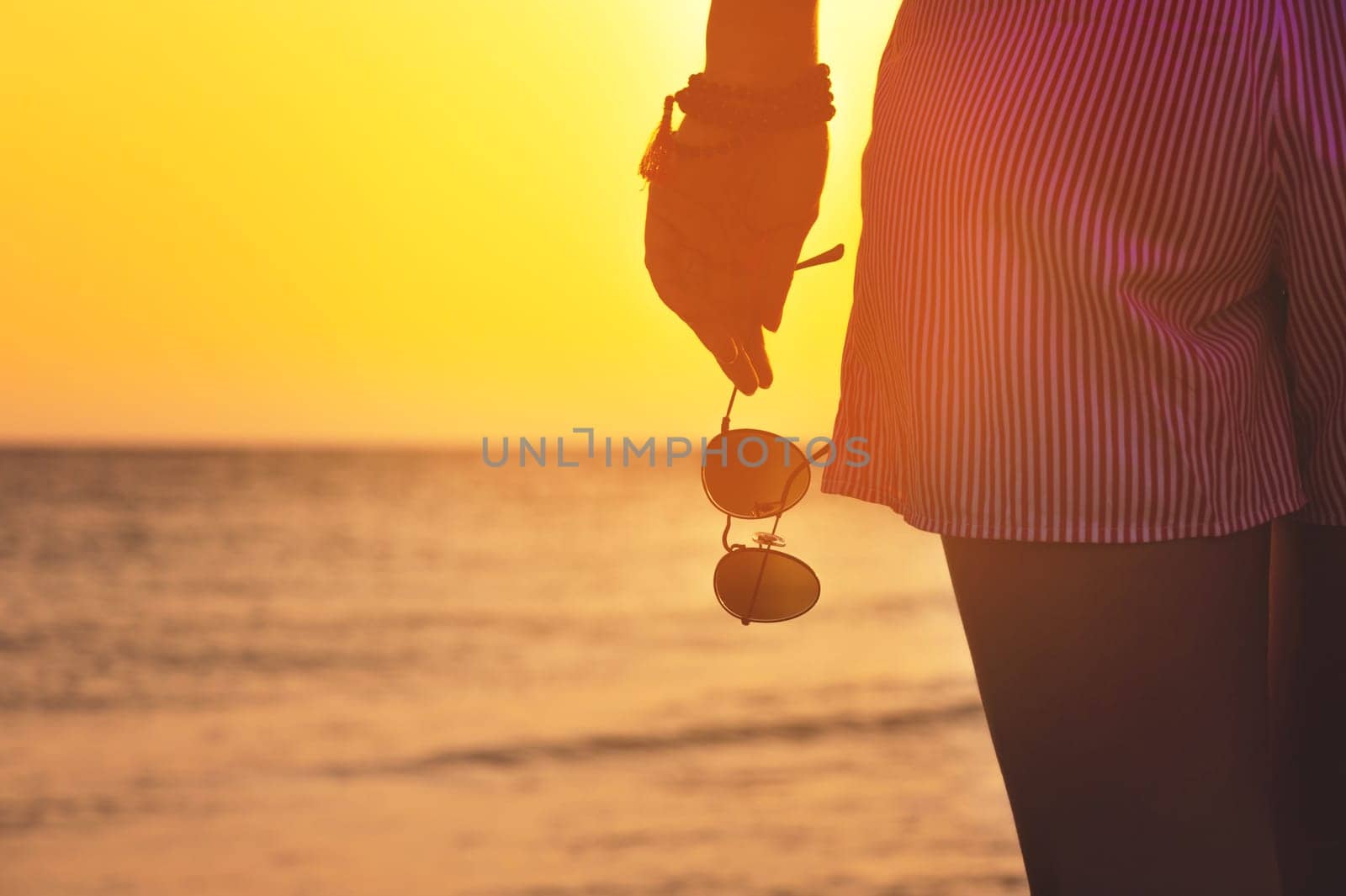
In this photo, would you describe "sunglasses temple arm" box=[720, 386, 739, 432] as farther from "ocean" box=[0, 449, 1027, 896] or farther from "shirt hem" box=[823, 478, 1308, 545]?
"shirt hem" box=[823, 478, 1308, 545]

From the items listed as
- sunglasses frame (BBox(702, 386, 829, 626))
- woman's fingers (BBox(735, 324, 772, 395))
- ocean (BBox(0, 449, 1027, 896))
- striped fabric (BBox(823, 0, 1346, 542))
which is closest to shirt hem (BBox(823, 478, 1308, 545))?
striped fabric (BBox(823, 0, 1346, 542))

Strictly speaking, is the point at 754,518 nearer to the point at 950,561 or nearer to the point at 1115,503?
the point at 950,561

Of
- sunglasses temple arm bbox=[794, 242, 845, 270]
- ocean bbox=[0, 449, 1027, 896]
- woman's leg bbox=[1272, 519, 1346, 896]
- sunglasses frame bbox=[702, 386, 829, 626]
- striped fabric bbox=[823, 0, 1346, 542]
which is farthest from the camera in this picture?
ocean bbox=[0, 449, 1027, 896]

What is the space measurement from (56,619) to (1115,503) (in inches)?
494

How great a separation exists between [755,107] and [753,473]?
50 centimetres

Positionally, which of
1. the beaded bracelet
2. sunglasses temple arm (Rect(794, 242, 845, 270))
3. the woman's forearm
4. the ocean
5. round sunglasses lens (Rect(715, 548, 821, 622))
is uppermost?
the woman's forearm

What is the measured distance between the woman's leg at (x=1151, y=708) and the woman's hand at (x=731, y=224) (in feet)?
1.25

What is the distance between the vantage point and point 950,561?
0.92m

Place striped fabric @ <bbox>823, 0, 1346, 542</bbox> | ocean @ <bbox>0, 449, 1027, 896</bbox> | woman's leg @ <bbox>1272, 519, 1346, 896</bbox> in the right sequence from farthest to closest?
ocean @ <bbox>0, 449, 1027, 896</bbox>
woman's leg @ <bbox>1272, 519, 1346, 896</bbox>
striped fabric @ <bbox>823, 0, 1346, 542</bbox>

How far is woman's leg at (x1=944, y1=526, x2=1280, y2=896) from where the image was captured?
812 millimetres

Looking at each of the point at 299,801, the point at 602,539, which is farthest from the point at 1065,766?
the point at 602,539

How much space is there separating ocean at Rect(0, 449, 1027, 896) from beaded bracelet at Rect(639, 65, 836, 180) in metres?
0.63

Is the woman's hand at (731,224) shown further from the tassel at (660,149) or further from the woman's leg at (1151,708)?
the woman's leg at (1151,708)

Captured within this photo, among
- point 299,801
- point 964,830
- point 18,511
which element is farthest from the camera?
point 18,511
